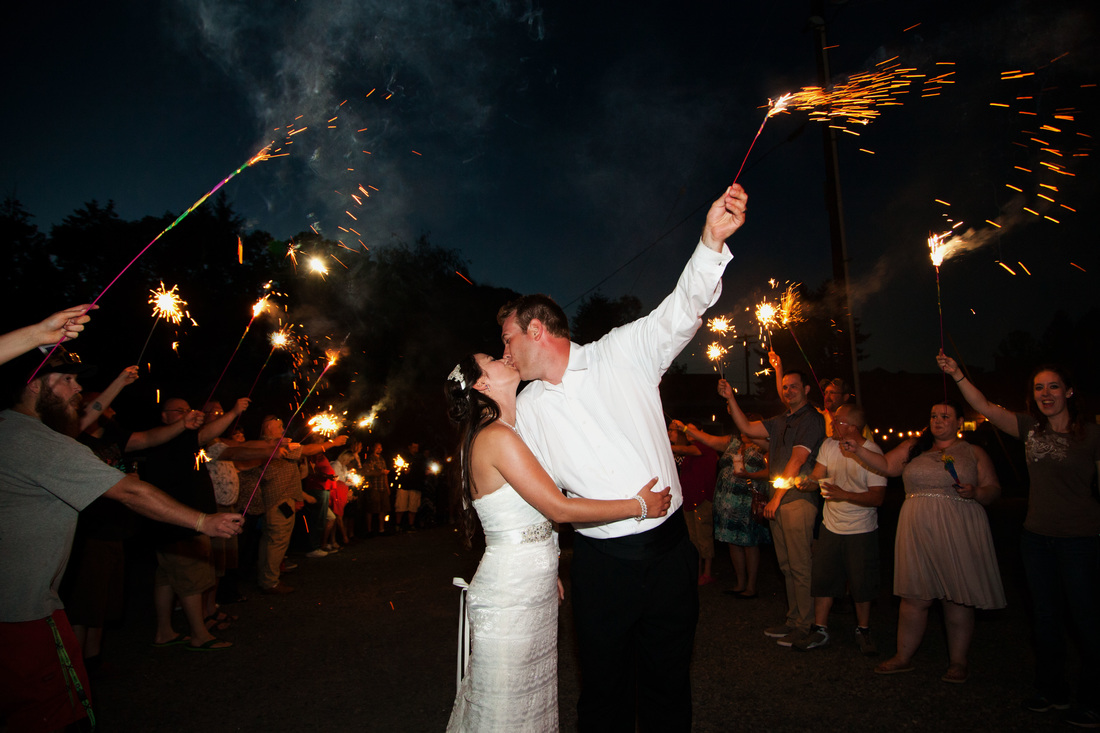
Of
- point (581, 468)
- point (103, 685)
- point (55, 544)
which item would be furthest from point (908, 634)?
point (103, 685)

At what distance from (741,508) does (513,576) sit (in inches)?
195

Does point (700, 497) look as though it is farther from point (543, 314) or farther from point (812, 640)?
point (543, 314)

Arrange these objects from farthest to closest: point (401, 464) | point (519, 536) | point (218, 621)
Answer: point (401, 464) < point (218, 621) < point (519, 536)

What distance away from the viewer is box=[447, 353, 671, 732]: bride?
265cm

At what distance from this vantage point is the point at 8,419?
276cm

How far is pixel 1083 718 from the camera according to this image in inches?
145

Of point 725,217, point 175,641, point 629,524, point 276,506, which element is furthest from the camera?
point 276,506

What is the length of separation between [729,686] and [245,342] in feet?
48.8

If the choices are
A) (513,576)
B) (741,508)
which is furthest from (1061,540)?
(513,576)

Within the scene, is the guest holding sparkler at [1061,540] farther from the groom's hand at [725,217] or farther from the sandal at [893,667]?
the groom's hand at [725,217]

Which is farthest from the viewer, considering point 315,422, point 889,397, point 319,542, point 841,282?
point 889,397

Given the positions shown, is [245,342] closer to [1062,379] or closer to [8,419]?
[8,419]

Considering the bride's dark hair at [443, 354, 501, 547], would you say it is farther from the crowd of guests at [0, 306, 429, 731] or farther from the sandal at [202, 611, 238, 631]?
the sandal at [202, 611, 238, 631]

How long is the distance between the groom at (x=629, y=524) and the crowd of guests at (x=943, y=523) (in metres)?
2.69
